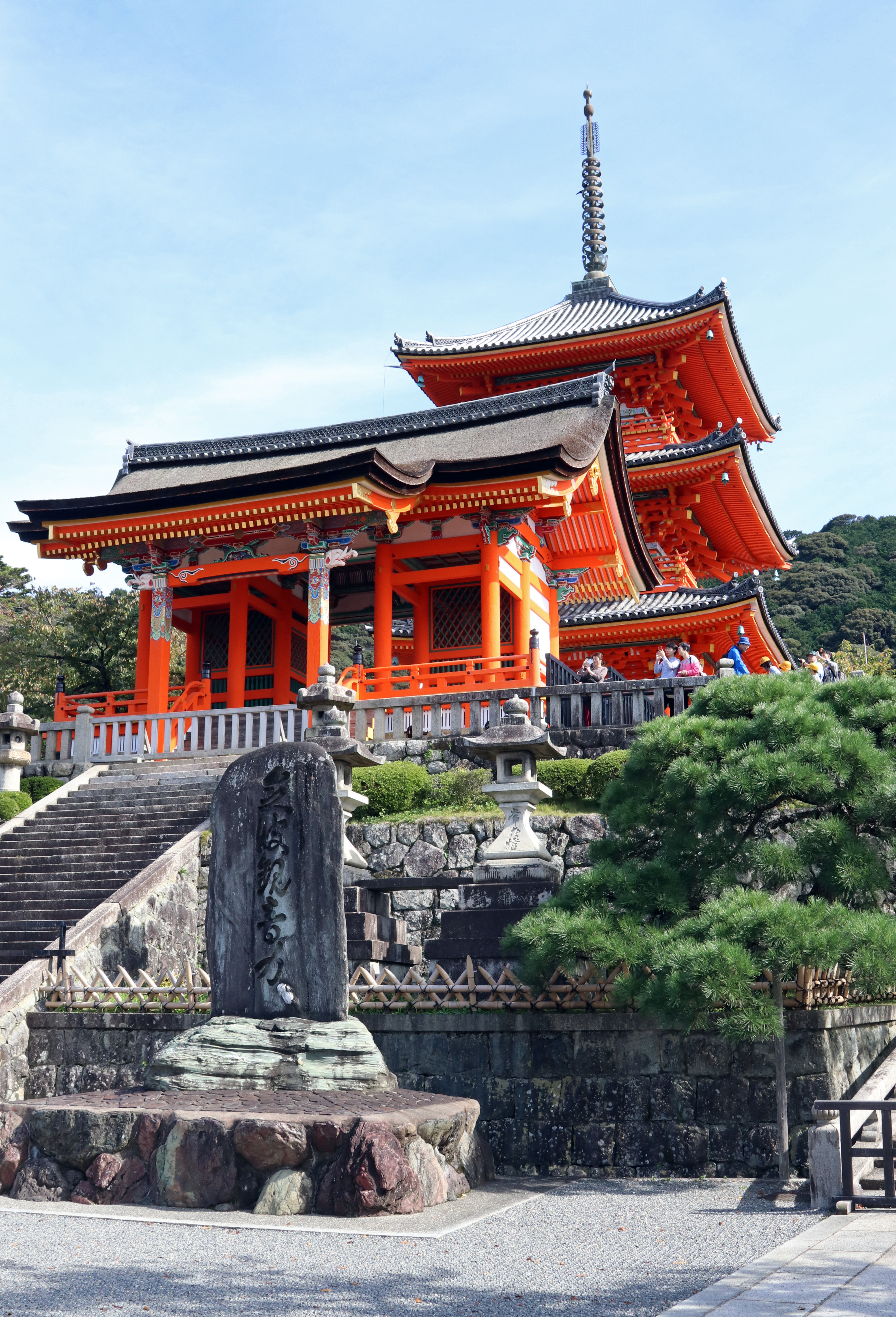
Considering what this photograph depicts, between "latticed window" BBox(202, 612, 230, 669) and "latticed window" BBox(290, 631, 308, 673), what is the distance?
1176mm

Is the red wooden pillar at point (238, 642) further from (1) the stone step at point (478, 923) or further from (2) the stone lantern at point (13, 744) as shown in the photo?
(1) the stone step at point (478, 923)

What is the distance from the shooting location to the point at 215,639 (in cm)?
2256

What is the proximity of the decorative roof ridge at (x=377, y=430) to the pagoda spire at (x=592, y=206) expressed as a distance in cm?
1099

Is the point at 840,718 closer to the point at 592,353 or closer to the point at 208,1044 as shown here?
the point at 208,1044

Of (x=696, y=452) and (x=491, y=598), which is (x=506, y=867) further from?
(x=696, y=452)

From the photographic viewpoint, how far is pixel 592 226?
33.9 metres

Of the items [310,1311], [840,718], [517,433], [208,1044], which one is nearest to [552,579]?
[517,433]

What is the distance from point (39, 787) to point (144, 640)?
4229mm

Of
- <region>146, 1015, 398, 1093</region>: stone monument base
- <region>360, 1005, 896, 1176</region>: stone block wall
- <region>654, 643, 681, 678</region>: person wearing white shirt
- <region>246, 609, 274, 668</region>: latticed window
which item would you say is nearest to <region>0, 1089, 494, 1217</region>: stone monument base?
<region>146, 1015, 398, 1093</region>: stone monument base

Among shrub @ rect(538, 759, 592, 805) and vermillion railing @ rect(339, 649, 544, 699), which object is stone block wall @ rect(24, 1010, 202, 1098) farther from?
vermillion railing @ rect(339, 649, 544, 699)

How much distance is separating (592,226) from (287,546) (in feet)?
58.7

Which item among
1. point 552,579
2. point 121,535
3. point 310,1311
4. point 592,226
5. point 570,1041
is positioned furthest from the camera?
point 592,226

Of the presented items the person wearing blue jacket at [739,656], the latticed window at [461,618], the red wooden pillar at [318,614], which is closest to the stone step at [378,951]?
the person wearing blue jacket at [739,656]

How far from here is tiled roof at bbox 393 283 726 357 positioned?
2564 centimetres
